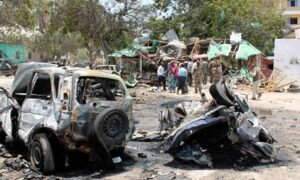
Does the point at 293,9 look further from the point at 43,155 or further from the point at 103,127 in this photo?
the point at 43,155

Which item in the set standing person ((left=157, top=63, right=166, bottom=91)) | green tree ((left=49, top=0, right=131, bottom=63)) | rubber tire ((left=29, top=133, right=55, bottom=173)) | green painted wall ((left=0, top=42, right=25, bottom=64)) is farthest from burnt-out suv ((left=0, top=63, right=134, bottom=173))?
green painted wall ((left=0, top=42, right=25, bottom=64))

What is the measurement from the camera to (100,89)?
29.1 feet

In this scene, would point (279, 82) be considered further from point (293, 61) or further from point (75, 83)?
point (75, 83)

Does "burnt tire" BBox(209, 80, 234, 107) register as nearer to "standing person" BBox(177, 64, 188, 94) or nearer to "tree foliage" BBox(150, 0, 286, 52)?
"standing person" BBox(177, 64, 188, 94)

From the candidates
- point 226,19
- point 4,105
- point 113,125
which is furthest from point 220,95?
point 226,19

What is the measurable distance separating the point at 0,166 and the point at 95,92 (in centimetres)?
209

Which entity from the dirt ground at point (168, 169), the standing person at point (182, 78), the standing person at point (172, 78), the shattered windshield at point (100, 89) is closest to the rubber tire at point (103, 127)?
the dirt ground at point (168, 169)

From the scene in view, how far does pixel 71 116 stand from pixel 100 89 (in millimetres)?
1345

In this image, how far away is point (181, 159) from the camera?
862 cm

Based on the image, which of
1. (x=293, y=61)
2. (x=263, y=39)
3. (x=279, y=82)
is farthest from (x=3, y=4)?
(x=263, y=39)

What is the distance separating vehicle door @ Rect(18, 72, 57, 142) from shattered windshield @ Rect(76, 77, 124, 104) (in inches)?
22.6

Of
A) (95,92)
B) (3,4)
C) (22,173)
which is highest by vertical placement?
(3,4)

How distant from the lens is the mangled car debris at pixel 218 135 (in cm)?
838

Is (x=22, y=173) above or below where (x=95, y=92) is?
below
